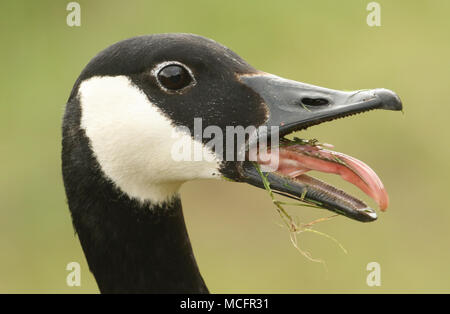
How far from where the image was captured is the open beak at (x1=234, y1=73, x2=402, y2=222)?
2.86 metres

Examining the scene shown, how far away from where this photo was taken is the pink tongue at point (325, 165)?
299cm

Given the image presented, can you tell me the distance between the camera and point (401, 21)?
10.2m

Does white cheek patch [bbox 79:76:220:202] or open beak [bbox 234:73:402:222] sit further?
white cheek patch [bbox 79:76:220:202]

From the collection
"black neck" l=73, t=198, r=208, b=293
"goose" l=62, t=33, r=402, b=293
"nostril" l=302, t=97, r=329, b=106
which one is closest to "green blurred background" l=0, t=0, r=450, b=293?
"black neck" l=73, t=198, r=208, b=293

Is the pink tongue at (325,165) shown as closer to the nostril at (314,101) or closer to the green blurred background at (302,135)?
the nostril at (314,101)

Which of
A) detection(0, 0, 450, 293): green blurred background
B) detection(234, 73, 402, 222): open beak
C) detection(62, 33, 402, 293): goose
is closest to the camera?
detection(234, 73, 402, 222): open beak

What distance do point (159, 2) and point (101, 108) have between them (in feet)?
25.0

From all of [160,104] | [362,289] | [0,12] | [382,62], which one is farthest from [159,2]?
[160,104]

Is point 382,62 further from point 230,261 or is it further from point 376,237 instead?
point 230,261

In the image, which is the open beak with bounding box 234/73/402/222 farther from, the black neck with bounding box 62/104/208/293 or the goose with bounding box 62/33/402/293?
the black neck with bounding box 62/104/208/293

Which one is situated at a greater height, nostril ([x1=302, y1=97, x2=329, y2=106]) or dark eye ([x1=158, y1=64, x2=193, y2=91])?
dark eye ([x1=158, y1=64, x2=193, y2=91])

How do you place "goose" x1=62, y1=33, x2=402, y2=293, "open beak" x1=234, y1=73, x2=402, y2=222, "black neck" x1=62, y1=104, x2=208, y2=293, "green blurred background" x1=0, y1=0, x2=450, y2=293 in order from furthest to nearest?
"green blurred background" x1=0, y1=0, x2=450, y2=293 < "black neck" x1=62, y1=104, x2=208, y2=293 < "goose" x1=62, y1=33, x2=402, y2=293 < "open beak" x1=234, y1=73, x2=402, y2=222

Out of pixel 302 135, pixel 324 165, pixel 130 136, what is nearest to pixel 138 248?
pixel 130 136

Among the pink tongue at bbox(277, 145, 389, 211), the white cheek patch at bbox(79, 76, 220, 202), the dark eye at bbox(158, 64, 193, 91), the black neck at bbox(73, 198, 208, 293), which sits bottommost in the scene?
the black neck at bbox(73, 198, 208, 293)
